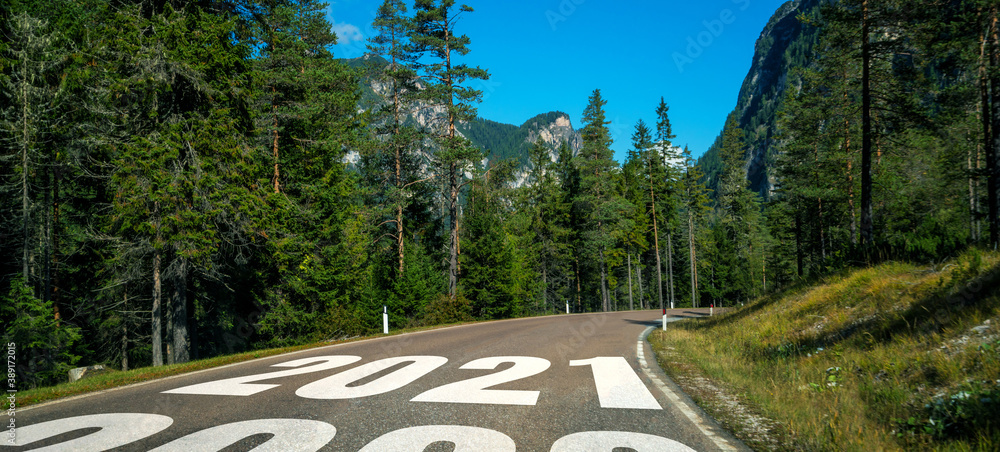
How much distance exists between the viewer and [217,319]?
21.8m

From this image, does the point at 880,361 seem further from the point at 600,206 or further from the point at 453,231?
the point at 600,206

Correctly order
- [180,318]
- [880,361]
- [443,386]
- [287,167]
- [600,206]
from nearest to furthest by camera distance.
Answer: [443,386] < [880,361] < [180,318] < [287,167] < [600,206]

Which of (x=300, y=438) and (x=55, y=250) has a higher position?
(x=55, y=250)

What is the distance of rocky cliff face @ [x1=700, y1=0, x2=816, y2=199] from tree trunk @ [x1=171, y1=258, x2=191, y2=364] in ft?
461

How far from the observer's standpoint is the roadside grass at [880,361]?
3.51 meters

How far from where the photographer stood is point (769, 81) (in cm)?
17800

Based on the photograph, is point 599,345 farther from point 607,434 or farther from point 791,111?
point 791,111

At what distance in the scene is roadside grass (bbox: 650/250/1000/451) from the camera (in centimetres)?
351

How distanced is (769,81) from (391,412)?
219 m

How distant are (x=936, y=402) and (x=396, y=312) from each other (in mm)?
25315

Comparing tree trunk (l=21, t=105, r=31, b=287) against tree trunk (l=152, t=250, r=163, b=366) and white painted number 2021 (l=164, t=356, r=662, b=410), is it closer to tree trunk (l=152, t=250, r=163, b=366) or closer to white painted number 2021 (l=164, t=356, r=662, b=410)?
tree trunk (l=152, t=250, r=163, b=366)

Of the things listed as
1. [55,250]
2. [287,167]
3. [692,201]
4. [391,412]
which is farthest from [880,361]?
[692,201]

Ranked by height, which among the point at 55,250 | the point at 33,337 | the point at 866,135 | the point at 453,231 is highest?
the point at 866,135

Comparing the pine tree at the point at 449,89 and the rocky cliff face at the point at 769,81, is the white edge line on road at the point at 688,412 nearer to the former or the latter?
the pine tree at the point at 449,89
